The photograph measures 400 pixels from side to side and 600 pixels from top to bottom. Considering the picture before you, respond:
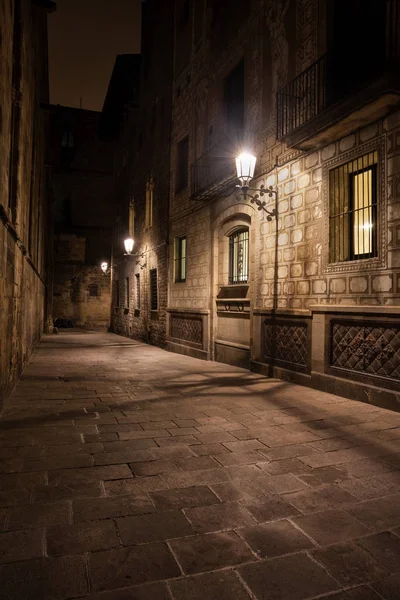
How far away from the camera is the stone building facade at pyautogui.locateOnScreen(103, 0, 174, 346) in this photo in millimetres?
15344

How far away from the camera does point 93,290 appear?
28.2m

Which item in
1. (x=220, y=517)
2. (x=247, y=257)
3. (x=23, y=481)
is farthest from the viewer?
(x=247, y=257)

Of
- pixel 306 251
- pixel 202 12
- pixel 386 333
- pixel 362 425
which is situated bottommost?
pixel 362 425

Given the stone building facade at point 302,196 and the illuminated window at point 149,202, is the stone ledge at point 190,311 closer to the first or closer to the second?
the stone building facade at point 302,196

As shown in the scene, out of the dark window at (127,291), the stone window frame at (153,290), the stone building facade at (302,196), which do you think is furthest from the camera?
the dark window at (127,291)

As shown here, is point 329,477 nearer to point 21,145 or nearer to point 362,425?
point 362,425

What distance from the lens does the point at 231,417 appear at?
5.12 metres

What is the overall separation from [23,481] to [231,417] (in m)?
2.65

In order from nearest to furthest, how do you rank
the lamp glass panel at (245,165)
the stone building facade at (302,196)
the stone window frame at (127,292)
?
the stone building facade at (302,196) < the lamp glass panel at (245,165) < the stone window frame at (127,292)

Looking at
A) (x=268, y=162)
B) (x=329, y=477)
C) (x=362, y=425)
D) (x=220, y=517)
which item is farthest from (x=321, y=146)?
(x=220, y=517)

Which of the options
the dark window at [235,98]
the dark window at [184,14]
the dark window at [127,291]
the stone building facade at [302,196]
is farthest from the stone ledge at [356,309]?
the dark window at [127,291]

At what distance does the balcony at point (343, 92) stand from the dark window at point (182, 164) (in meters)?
6.01

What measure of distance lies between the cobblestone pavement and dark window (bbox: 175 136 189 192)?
9.89m

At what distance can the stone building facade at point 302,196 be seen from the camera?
19.4ft
